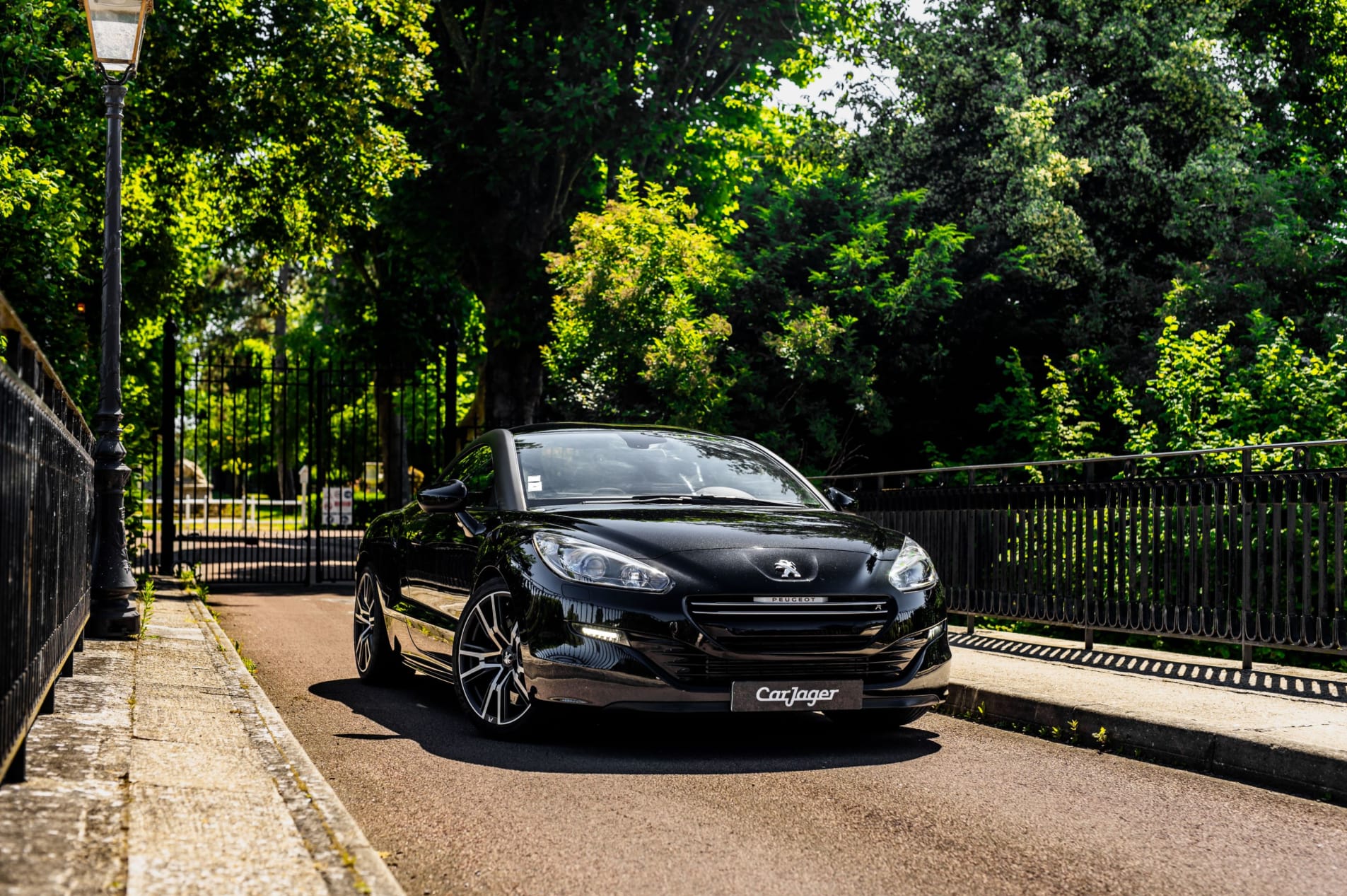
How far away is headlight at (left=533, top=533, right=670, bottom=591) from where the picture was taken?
6402 mm

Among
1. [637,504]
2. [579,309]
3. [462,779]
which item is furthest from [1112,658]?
[579,309]

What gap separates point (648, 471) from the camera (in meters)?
7.91

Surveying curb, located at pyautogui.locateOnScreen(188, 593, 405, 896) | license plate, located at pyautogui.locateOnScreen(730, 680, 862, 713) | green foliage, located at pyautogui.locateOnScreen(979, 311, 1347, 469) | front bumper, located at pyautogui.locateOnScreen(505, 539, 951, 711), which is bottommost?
curb, located at pyautogui.locateOnScreen(188, 593, 405, 896)

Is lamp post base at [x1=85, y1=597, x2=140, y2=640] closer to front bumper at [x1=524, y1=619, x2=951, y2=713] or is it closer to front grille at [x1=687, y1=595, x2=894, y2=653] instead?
front bumper at [x1=524, y1=619, x2=951, y2=713]

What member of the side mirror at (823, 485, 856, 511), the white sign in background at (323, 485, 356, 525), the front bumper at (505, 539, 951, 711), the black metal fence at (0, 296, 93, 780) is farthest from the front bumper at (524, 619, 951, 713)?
the white sign in background at (323, 485, 356, 525)

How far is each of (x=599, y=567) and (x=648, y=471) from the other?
1.49 m

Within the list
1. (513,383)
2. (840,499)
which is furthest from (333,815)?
(513,383)

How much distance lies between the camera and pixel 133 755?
557cm

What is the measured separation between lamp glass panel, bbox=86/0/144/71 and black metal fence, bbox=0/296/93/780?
5346 millimetres

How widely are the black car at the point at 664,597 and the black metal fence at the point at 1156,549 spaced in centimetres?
283

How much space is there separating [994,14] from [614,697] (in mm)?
21999

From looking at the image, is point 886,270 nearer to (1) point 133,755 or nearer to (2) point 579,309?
(2) point 579,309

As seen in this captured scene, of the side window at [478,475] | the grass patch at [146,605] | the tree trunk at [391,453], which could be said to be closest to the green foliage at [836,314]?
the tree trunk at [391,453]

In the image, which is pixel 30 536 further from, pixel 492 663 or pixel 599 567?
pixel 492 663
